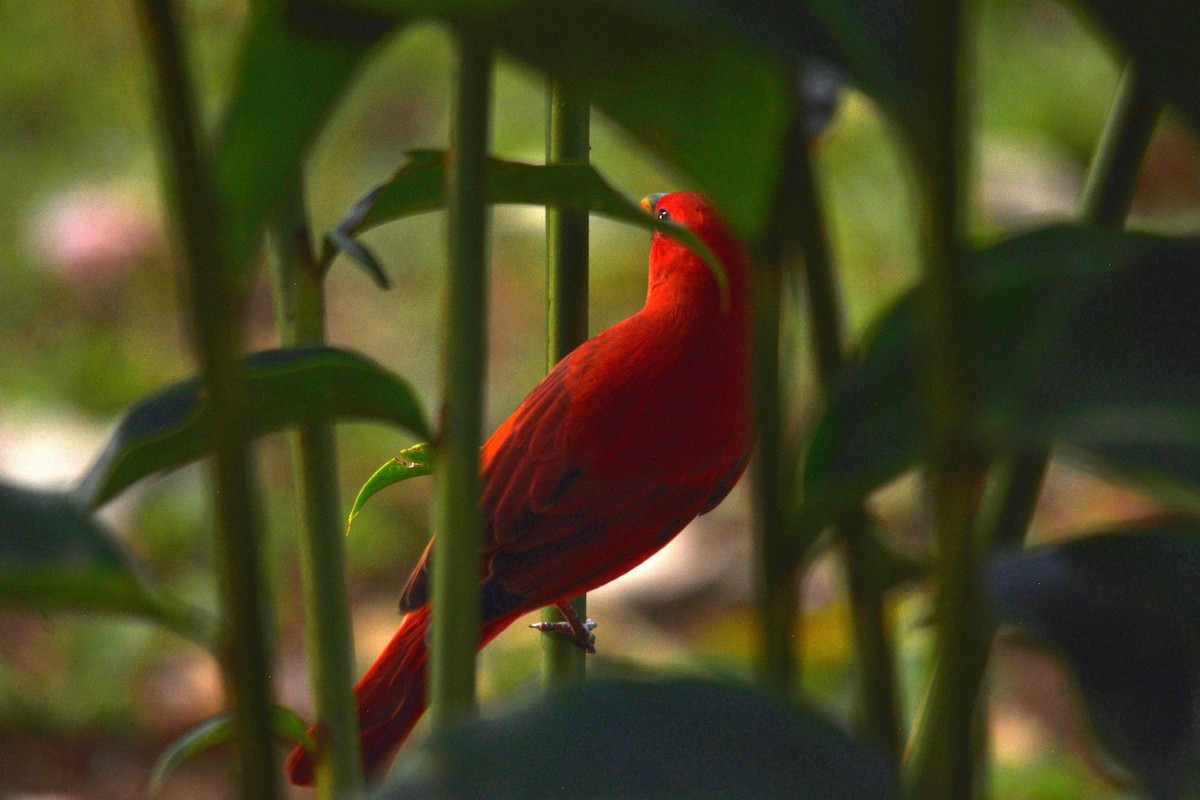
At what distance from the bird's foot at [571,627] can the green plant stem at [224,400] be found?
0.18 metres

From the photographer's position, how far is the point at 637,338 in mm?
488

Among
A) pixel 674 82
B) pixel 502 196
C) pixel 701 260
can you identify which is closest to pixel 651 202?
pixel 701 260

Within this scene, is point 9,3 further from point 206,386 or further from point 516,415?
point 206,386

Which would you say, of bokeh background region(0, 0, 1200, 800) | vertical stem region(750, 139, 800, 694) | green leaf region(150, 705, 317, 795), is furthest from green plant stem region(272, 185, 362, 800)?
bokeh background region(0, 0, 1200, 800)

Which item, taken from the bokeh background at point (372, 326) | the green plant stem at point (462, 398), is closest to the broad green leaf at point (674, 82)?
the green plant stem at point (462, 398)

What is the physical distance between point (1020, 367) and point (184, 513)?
1.70 metres

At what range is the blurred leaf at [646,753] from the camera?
0.24 m

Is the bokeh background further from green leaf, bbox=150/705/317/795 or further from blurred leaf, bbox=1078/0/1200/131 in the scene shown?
blurred leaf, bbox=1078/0/1200/131

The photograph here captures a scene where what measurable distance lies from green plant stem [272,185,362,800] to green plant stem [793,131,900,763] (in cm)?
16

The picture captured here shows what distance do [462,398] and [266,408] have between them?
0.18 feet

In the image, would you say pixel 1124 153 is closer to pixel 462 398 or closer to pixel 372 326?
pixel 462 398

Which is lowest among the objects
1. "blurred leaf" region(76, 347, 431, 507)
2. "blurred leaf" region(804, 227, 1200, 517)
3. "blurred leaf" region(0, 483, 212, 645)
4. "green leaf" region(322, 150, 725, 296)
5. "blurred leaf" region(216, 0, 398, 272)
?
"blurred leaf" region(0, 483, 212, 645)

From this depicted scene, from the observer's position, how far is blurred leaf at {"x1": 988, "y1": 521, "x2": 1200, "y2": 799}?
307 millimetres

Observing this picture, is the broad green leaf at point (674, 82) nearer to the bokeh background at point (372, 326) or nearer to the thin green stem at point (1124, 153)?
the thin green stem at point (1124, 153)
